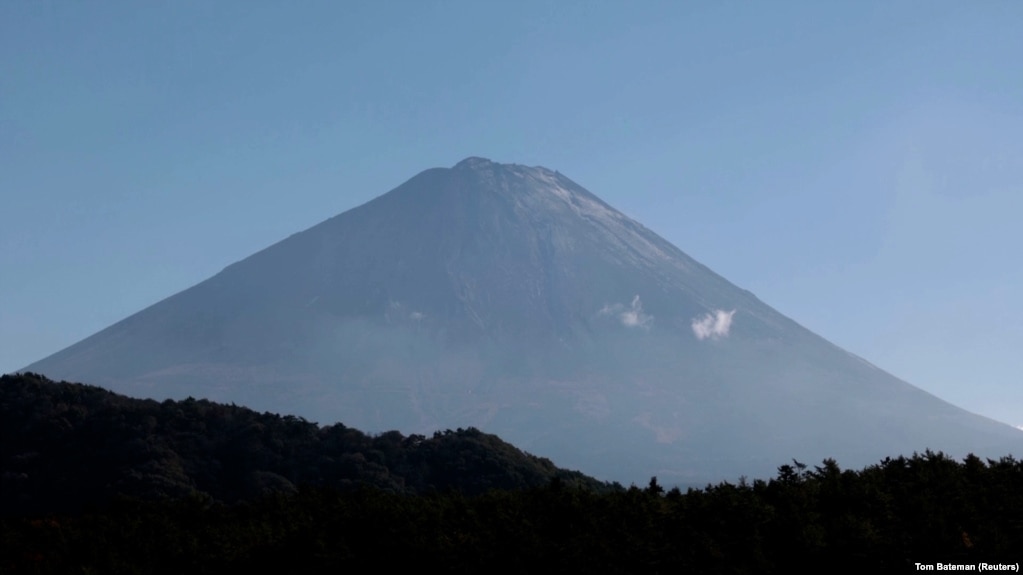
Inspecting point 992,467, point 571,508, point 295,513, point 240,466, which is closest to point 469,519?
point 571,508

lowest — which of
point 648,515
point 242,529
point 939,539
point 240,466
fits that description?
point 939,539

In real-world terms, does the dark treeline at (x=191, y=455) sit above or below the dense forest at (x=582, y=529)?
above

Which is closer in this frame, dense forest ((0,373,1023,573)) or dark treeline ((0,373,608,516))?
dense forest ((0,373,1023,573))

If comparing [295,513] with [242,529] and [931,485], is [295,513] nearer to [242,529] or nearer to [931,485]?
[242,529]

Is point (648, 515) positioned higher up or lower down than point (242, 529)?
lower down

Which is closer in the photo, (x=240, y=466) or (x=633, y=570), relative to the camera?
(x=633, y=570)

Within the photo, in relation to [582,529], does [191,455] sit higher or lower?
higher

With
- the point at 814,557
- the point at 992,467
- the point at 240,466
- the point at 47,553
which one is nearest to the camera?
the point at 47,553

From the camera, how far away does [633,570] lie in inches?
766

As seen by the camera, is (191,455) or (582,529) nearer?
(582,529)

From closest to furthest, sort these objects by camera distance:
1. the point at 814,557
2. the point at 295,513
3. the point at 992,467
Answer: the point at 814,557
the point at 295,513
the point at 992,467

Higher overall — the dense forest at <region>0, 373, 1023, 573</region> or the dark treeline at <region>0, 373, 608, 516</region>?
the dark treeline at <region>0, 373, 608, 516</region>

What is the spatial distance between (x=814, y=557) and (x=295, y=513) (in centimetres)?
912

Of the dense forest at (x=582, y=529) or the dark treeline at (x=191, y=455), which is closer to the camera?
the dense forest at (x=582, y=529)
